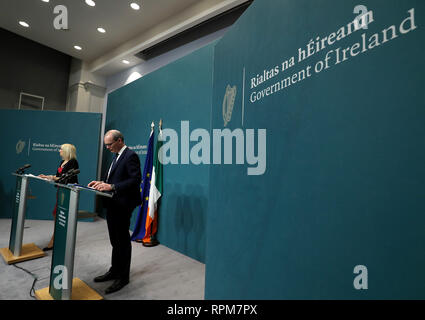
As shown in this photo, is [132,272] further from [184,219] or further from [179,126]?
[179,126]

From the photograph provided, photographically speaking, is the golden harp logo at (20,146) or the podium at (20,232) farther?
the golden harp logo at (20,146)

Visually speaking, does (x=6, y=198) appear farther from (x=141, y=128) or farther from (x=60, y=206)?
(x=60, y=206)


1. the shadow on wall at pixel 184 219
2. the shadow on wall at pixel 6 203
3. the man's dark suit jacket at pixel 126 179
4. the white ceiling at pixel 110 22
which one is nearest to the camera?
the man's dark suit jacket at pixel 126 179

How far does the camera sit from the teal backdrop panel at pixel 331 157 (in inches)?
28.5

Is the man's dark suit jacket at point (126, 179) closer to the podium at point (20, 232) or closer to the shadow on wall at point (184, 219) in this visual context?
the shadow on wall at point (184, 219)

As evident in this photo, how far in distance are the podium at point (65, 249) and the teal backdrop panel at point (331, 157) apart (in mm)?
1121

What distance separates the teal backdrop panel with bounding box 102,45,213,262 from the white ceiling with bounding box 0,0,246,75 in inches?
48.7

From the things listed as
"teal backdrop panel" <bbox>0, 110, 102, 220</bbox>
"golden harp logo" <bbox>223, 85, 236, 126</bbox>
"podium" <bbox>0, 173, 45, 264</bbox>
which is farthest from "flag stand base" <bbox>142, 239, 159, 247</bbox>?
"golden harp logo" <bbox>223, 85, 236, 126</bbox>

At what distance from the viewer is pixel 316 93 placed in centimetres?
103

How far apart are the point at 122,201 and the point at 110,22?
4607mm

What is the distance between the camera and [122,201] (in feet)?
6.63

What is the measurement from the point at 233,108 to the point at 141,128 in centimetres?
305

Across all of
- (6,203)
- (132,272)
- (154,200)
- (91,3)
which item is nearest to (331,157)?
(132,272)

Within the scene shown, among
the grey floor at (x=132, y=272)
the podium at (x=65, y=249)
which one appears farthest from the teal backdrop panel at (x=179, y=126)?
the podium at (x=65, y=249)
